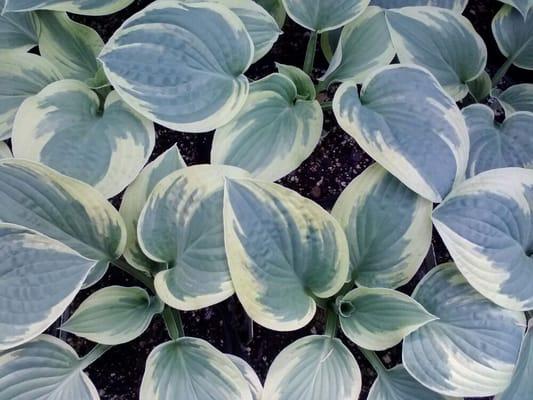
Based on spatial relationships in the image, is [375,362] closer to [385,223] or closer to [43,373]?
[385,223]

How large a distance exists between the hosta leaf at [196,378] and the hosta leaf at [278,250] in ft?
0.27

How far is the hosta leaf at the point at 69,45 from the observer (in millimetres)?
939

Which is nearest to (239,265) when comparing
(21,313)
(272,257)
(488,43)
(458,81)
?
(272,257)

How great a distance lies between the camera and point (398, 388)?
0.82 meters

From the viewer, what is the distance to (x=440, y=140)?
77 centimetres

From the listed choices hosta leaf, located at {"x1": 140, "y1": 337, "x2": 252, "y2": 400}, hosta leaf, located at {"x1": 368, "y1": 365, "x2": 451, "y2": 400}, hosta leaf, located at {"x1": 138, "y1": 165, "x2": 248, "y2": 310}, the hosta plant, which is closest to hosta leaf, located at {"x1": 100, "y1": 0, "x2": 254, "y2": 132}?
the hosta plant

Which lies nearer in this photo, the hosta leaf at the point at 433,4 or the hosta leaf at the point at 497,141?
the hosta leaf at the point at 497,141

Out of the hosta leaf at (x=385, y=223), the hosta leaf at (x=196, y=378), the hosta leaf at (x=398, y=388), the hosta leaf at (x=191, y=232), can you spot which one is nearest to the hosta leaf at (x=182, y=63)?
the hosta leaf at (x=191, y=232)

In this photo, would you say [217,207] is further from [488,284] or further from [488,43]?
[488,43]

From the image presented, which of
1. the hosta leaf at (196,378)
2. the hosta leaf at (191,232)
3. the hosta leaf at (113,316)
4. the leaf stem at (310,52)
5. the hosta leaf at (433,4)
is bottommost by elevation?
the hosta leaf at (196,378)

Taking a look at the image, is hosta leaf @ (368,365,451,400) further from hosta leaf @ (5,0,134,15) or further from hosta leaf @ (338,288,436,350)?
hosta leaf @ (5,0,134,15)

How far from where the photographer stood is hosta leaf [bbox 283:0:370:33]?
2.97 feet

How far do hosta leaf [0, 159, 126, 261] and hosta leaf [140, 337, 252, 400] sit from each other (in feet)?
0.55

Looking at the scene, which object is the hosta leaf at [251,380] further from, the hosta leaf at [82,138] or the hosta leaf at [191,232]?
the hosta leaf at [82,138]
